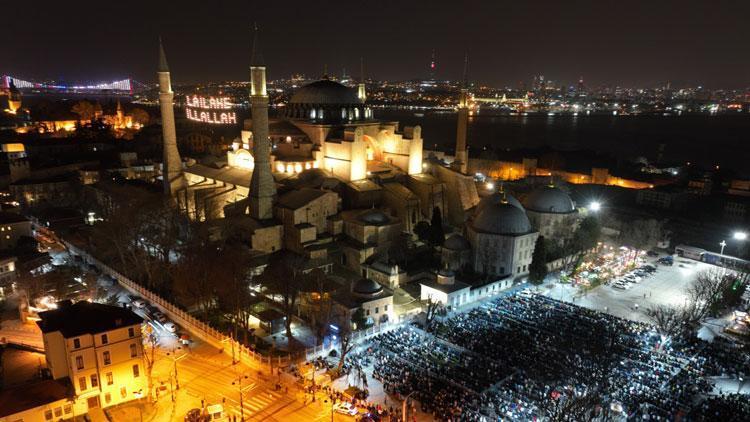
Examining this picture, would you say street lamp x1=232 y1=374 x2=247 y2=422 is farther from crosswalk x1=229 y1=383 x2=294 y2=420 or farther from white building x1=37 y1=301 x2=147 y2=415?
white building x1=37 y1=301 x2=147 y2=415

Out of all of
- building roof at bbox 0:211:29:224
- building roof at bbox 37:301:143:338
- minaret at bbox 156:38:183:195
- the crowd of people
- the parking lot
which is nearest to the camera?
building roof at bbox 37:301:143:338

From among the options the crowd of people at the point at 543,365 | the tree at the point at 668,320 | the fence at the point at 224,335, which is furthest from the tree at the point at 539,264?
the fence at the point at 224,335

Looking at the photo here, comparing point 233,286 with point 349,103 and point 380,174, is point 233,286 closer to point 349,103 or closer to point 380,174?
point 380,174

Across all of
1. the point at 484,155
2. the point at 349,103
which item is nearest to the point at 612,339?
the point at 349,103

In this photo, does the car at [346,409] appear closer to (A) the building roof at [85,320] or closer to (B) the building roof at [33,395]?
(A) the building roof at [85,320]

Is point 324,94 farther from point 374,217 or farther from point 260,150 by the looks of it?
point 374,217

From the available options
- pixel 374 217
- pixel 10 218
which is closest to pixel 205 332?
pixel 374 217

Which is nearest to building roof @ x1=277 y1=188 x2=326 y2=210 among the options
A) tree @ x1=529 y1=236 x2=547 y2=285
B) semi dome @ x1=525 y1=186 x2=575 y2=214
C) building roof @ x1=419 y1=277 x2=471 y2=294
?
building roof @ x1=419 y1=277 x2=471 y2=294
